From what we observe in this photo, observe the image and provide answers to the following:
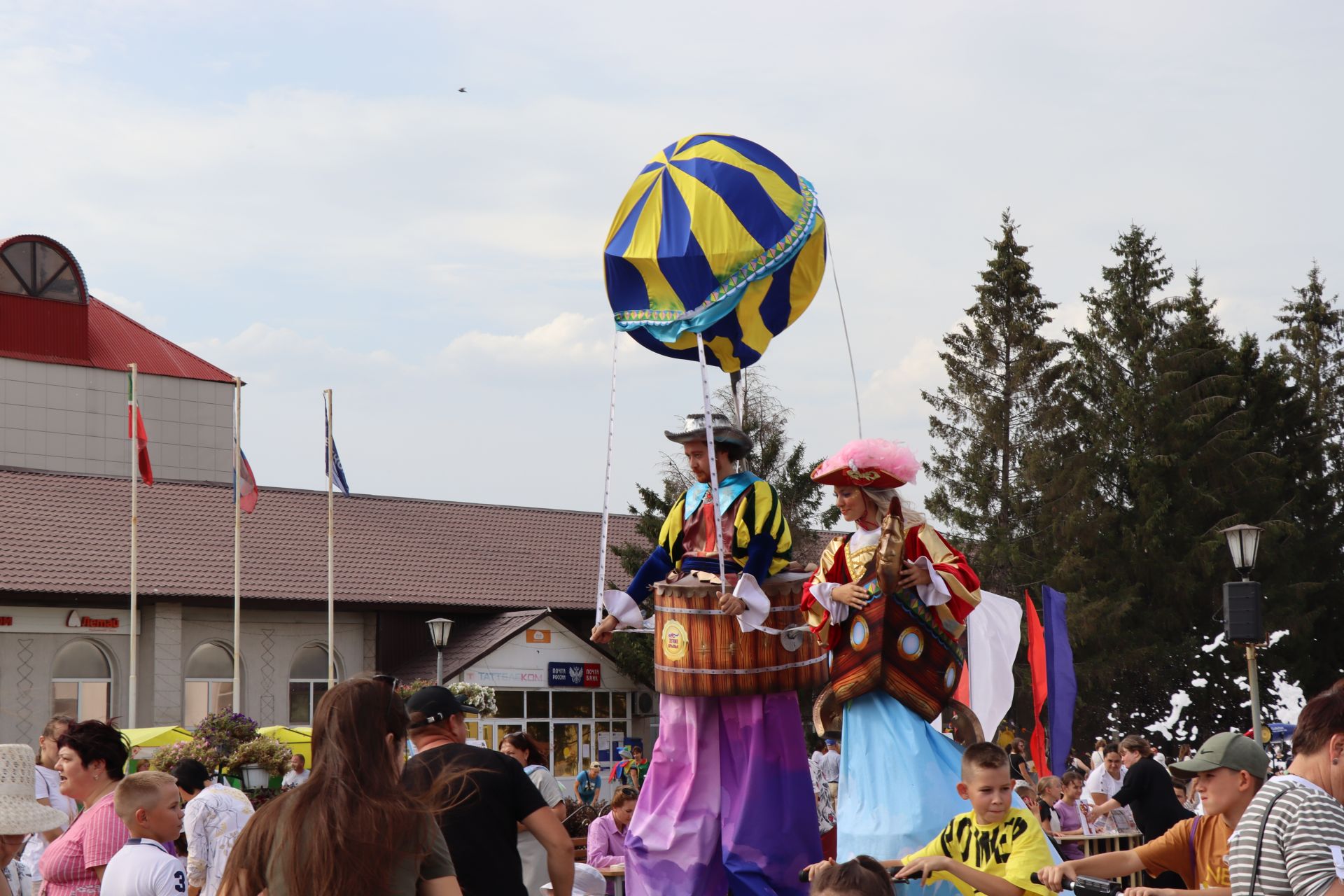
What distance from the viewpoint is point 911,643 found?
26.4 feet

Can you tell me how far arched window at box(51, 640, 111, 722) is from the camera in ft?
108

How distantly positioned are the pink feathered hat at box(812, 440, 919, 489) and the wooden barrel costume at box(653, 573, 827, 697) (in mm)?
605

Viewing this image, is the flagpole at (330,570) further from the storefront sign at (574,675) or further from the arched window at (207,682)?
the storefront sign at (574,675)

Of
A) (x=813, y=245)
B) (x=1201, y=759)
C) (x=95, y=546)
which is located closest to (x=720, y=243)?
(x=813, y=245)

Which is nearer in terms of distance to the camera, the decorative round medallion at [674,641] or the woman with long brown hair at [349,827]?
the woman with long brown hair at [349,827]

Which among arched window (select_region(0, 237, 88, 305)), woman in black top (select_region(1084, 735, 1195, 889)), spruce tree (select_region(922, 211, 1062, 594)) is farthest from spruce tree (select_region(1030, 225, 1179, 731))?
arched window (select_region(0, 237, 88, 305))

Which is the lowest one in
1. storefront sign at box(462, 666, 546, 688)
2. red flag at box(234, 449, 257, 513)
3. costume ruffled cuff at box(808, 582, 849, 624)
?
storefront sign at box(462, 666, 546, 688)

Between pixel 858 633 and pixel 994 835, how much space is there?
2229mm

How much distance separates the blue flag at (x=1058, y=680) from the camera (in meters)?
15.4

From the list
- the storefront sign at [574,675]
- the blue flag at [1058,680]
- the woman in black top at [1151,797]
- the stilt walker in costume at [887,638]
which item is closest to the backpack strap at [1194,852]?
the stilt walker in costume at [887,638]

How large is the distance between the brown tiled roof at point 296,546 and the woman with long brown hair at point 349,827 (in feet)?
98.6

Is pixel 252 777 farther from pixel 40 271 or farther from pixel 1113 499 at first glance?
pixel 40 271

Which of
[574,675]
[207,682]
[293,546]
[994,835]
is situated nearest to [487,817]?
[994,835]

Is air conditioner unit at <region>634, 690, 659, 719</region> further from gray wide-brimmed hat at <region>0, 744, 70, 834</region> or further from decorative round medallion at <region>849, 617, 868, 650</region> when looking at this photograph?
gray wide-brimmed hat at <region>0, 744, 70, 834</region>
